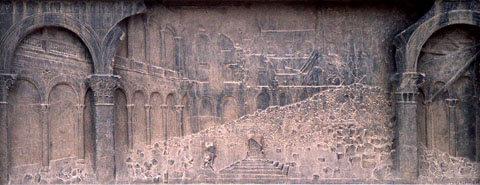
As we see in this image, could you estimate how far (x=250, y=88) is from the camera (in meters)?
8.01

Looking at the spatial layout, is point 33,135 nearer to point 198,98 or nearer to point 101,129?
point 101,129

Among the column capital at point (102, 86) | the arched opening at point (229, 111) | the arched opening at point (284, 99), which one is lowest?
the arched opening at point (229, 111)

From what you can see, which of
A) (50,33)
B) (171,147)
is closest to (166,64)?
(171,147)

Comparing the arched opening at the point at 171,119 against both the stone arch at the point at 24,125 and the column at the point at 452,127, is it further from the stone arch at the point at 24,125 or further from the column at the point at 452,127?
the column at the point at 452,127

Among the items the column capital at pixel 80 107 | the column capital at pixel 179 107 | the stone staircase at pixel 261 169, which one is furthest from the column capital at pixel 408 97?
the column capital at pixel 80 107

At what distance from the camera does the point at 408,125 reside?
7.66m

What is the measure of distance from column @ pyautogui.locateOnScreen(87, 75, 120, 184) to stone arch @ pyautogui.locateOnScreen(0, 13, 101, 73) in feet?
0.77

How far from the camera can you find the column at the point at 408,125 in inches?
300

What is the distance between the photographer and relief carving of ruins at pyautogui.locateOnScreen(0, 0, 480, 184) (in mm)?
7754

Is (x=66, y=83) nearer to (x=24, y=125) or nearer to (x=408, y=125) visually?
(x=24, y=125)

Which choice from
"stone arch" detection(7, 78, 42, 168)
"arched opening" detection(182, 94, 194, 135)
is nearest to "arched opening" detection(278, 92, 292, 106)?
"arched opening" detection(182, 94, 194, 135)

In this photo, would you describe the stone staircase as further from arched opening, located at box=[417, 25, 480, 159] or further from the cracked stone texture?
arched opening, located at box=[417, 25, 480, 159]

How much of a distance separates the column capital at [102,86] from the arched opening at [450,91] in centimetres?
573

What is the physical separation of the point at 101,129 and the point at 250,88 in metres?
2.85
